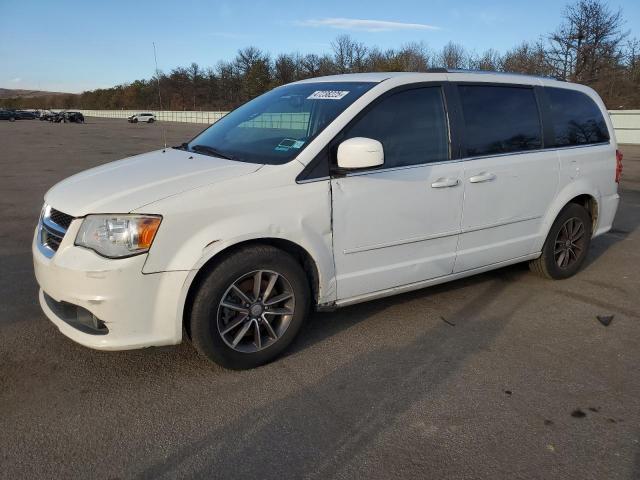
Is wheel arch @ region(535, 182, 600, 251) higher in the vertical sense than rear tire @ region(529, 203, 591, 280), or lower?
higher

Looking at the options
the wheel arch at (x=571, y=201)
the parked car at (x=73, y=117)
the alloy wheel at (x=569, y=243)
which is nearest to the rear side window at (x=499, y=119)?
the wheel arch at (x=571, y=201)

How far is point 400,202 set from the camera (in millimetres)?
3604

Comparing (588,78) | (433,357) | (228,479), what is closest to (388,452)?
(228,479)

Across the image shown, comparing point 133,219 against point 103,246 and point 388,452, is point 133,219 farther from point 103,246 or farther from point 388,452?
point 388,452

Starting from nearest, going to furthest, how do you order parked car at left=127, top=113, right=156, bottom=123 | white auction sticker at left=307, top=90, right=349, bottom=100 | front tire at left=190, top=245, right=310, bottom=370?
front tire at left=190, top=245, right=310, bottom=370
white auction sticker at left=307, top=90, right=349, bottom=100
parked car at left=127, top=113, right=156, bottom=123

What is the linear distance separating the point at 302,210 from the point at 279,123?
96 cm

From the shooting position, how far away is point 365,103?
11.6ft

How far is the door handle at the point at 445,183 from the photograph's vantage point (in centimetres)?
376

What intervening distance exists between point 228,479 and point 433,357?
1.65 m

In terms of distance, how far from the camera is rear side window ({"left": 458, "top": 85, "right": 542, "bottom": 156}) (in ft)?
13.3

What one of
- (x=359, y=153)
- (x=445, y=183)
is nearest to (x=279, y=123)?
(x=359, y=153)

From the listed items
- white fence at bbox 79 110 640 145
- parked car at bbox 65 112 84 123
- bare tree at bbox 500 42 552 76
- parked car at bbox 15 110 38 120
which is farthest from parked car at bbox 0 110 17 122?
bare tree at bbox 500 42 552 76

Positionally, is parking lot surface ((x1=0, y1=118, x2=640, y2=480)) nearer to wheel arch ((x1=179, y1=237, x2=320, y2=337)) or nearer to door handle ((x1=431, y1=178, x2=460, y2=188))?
wheel arch ((x1=179, y1=237, x2=320, y2=337))

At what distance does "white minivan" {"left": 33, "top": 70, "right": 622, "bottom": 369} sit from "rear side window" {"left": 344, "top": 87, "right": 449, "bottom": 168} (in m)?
0.01
